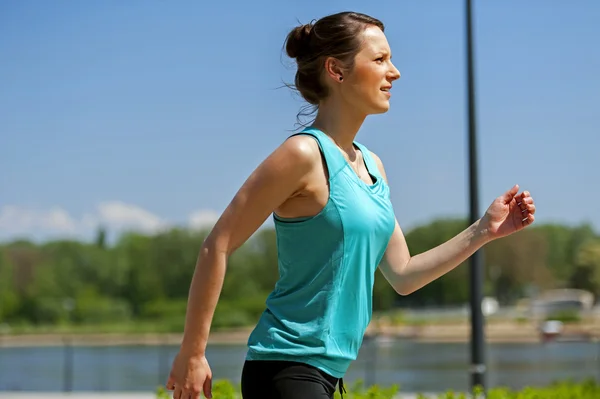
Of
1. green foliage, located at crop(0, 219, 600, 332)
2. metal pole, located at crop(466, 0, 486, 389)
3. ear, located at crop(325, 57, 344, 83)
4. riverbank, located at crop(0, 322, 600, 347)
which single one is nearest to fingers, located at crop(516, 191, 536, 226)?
ear, located at crop(325, 57, 344, 83)

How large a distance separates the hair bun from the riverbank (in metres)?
65.4

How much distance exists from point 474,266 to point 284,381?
8169mm

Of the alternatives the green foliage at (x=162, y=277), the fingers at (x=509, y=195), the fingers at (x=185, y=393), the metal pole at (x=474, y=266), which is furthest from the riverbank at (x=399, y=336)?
the fingers at (x=185, y=393)

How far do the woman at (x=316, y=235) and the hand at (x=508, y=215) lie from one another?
354 millimetres

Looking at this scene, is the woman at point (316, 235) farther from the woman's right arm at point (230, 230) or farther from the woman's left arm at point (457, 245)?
the woman's left arm at point (457, 245)

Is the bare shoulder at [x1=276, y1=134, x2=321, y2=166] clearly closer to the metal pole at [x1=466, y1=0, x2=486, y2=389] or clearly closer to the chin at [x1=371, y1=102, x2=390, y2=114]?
the chin at [x1=371, y1=102, x2=390, y2=114]

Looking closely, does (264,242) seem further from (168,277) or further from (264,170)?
(264,170)

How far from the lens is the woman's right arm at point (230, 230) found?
254 centimetres

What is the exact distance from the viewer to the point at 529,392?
6.84m

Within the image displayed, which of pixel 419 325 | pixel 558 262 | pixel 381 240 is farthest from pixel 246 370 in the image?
pixel 558 262

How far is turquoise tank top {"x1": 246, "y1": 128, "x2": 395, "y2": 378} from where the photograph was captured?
266 centimetres

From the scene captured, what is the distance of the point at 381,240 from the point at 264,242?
7919cm

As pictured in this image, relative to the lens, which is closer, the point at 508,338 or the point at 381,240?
the point at 381,240

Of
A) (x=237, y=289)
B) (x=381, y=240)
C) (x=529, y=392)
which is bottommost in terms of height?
(x=529, y=392)
